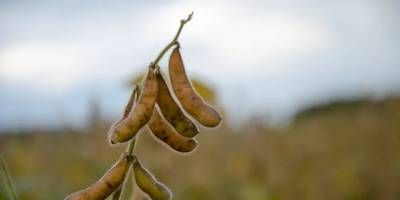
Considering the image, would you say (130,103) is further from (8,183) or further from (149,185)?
(8,183)

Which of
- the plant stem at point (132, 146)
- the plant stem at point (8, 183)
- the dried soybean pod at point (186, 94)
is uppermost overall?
the dried soybean pod at point (186, 94)

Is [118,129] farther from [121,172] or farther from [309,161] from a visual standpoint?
[309,161]

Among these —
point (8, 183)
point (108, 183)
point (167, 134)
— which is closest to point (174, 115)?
point (167, 134)

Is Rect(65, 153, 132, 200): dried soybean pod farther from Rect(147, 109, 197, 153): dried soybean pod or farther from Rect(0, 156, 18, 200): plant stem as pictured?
Rect(0, 156, 18, 200): plant stem

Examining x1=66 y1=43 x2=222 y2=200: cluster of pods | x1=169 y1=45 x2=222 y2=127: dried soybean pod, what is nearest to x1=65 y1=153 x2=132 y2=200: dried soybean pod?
x1=66 y1=43 x2=222 y2=200: cluster of pods

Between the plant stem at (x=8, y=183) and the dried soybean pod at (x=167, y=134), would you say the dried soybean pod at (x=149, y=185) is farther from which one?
the plant stem at (x=8, y=183)

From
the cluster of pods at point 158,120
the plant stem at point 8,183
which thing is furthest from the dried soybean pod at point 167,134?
the plant stem at point 8,183
